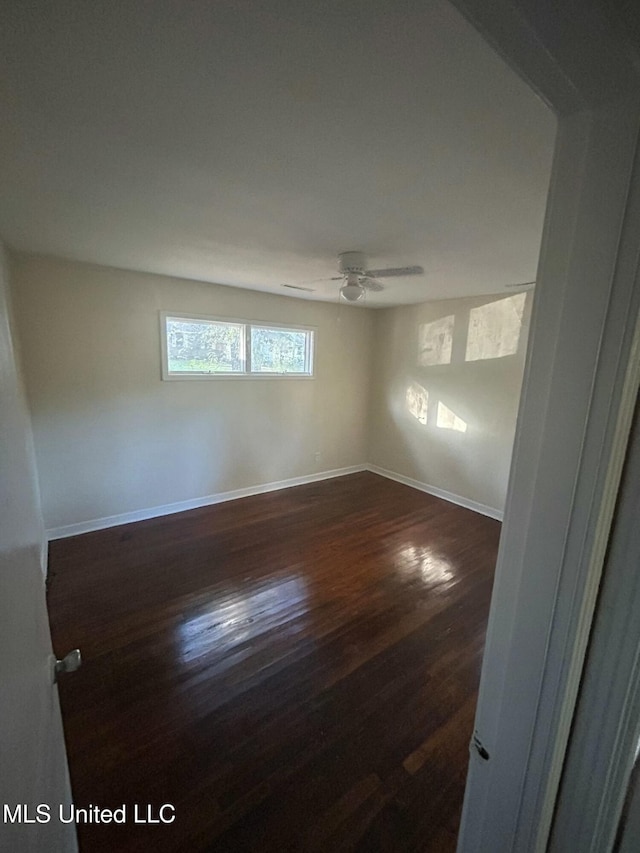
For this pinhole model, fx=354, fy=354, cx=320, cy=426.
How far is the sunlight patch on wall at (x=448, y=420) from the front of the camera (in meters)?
4.25

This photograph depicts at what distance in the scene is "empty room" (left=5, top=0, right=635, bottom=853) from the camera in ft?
2.43

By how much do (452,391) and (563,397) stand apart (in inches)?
156

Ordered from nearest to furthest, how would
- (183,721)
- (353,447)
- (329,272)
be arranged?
(183,721) < (329,272) < (353,447)

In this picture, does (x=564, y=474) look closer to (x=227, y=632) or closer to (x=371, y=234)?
(x=371, y=234)

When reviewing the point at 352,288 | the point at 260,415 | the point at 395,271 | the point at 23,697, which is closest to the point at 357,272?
the point at 352,288

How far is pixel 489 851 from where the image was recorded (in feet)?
2.36

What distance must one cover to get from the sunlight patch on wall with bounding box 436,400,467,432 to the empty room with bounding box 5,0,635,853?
0.06 m

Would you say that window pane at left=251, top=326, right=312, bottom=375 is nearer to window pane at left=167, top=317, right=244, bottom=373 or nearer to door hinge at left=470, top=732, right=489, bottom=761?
window pane at left=167, top=317, right=244, bottom=373

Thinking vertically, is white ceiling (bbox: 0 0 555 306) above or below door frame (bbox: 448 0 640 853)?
above

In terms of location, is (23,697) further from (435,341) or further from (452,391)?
(435,341)

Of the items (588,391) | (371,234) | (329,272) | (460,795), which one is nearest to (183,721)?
(460,795)

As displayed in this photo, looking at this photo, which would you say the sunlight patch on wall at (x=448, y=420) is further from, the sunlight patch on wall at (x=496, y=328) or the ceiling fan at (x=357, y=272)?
the ceiling fan at (x=357, y=272)

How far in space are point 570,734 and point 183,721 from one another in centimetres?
169

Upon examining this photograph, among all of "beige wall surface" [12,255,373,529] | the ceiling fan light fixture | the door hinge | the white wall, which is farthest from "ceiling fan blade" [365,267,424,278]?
the door hinge
